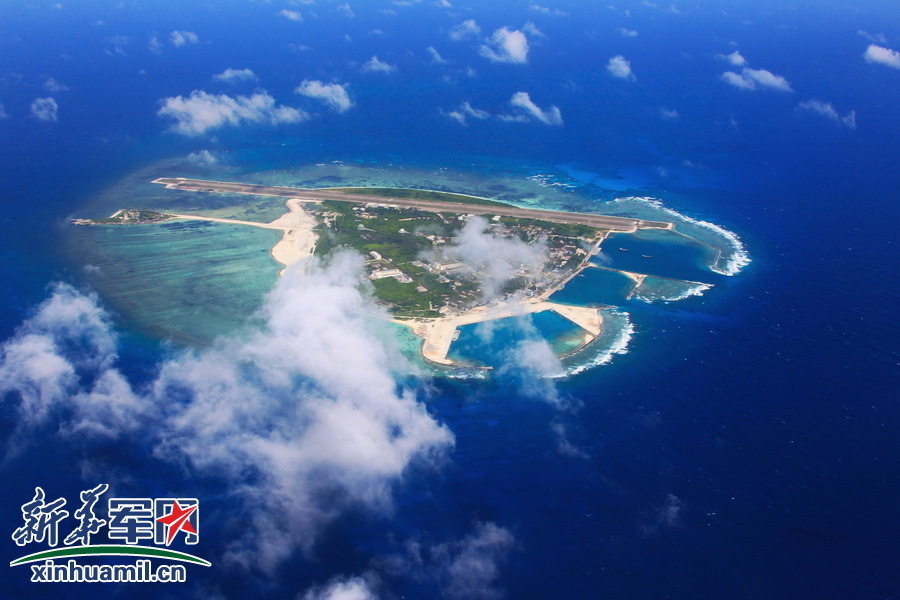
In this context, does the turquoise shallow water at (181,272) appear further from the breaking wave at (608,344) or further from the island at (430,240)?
the breaking wave at (608,344)

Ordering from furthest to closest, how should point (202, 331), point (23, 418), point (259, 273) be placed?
point (259, 273) < point (202, 331) < point (23, 418)

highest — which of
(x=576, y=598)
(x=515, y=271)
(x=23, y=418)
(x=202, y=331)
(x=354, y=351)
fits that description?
(x=515, y=271)

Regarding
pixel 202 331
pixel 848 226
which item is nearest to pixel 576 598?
pixel 202 331

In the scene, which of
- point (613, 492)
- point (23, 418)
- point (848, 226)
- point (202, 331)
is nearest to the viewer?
point (613, 492)

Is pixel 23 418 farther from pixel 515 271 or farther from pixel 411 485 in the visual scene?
pixel 515 271

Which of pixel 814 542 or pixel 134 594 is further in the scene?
pixel 814 542

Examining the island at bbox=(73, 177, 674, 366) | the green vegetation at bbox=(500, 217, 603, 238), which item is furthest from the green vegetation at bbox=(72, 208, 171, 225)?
the green vegetation at bbox=(500, 217, 603, 238)

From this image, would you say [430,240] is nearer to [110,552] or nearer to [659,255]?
[659,255]
